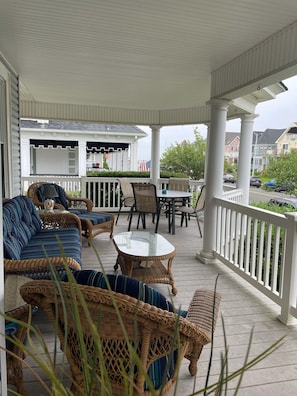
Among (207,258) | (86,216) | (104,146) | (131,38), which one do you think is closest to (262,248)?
(207,258)

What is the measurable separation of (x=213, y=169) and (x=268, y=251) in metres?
1.70

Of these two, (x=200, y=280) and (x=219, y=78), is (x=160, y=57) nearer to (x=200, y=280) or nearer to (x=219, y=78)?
(x=219, y=78)

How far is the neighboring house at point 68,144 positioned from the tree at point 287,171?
5616 mm

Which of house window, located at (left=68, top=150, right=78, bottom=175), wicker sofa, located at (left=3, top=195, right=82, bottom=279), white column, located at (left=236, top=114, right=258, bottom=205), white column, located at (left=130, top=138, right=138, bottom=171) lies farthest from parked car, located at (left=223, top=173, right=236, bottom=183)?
wicker sofa, located at (left=3, top=195, right=82, bottom=279)

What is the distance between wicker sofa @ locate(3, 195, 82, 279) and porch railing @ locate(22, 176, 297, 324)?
198cm

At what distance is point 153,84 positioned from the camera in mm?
5395

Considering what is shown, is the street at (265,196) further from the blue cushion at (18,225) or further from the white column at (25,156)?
the blue cushion at (18,225)

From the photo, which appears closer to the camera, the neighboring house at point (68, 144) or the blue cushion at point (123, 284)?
Answer: the blue cushion at point (123, 284)

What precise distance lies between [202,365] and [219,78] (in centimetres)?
368

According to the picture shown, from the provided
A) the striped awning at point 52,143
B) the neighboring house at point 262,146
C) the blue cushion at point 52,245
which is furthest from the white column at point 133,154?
the blue cushion at point 52,245

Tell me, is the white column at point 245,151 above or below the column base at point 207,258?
above

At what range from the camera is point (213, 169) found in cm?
462

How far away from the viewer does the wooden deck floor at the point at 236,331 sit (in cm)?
210

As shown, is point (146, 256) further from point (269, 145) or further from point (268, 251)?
point (269, 145)
